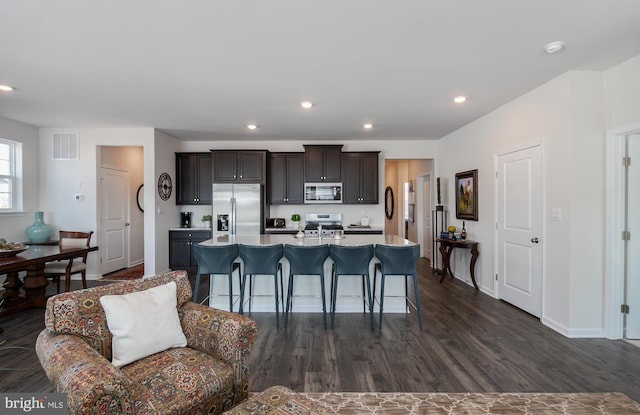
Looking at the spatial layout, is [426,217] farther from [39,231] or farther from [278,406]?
[39,231]

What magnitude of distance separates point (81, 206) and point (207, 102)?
3.32 metres

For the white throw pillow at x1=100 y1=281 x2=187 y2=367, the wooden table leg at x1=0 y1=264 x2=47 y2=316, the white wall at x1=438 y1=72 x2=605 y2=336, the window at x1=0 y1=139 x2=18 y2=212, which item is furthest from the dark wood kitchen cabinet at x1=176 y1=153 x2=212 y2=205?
the white wall at x1=438 y1=72 x2=605 y2=336

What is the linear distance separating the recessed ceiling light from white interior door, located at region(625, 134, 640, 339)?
126 cm

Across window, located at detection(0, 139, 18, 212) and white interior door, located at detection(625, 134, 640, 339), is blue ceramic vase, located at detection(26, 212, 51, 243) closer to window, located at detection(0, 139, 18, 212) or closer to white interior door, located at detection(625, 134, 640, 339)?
window, located at detection(0, 139, 18, 212)

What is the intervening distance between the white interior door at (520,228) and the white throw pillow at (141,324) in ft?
12.3

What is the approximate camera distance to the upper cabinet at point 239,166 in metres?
5.84

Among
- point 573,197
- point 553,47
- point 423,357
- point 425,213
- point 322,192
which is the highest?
point 553,47

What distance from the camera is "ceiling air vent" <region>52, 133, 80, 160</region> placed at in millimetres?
5242

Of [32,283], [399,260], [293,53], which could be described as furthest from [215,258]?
[32,283]

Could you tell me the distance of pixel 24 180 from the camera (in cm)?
497

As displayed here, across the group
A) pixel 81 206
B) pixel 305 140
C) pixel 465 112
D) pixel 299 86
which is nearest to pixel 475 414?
pixel 299 86

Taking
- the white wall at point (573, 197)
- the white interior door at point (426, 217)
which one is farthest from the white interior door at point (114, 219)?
the white wall at point (573, 197)

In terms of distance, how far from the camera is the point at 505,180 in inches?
160

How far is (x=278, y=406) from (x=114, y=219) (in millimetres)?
6012
